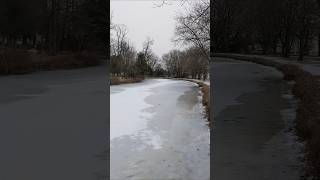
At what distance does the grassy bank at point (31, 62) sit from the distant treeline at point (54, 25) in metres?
0.11

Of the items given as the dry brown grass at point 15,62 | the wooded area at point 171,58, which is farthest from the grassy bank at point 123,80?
the dry brown grass at point 15,62

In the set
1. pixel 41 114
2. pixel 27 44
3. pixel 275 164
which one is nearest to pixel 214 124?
pixel 275 164

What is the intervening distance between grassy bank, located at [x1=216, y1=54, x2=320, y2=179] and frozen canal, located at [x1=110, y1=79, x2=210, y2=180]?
787mm

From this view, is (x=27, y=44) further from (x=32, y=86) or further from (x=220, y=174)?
(x=220, y=174)

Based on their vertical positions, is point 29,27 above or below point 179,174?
above

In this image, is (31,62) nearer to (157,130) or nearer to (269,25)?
(157,130)

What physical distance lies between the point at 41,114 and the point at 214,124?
2274 mm

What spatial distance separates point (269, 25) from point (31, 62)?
3.10 meters

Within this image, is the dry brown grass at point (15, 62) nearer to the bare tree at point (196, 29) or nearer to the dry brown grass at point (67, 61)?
the dry brown grass at point (67, 61)

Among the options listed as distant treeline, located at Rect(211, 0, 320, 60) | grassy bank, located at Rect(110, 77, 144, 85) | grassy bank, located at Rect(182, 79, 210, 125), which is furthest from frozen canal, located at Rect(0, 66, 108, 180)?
distant treeline, located at Rect(211, 0, 320, 60)

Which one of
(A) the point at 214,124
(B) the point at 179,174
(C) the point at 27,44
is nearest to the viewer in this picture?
(B) the point at 179,174

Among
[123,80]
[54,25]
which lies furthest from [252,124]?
[54,25]

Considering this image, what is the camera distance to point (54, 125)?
5.79 meters

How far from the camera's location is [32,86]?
5965mm
